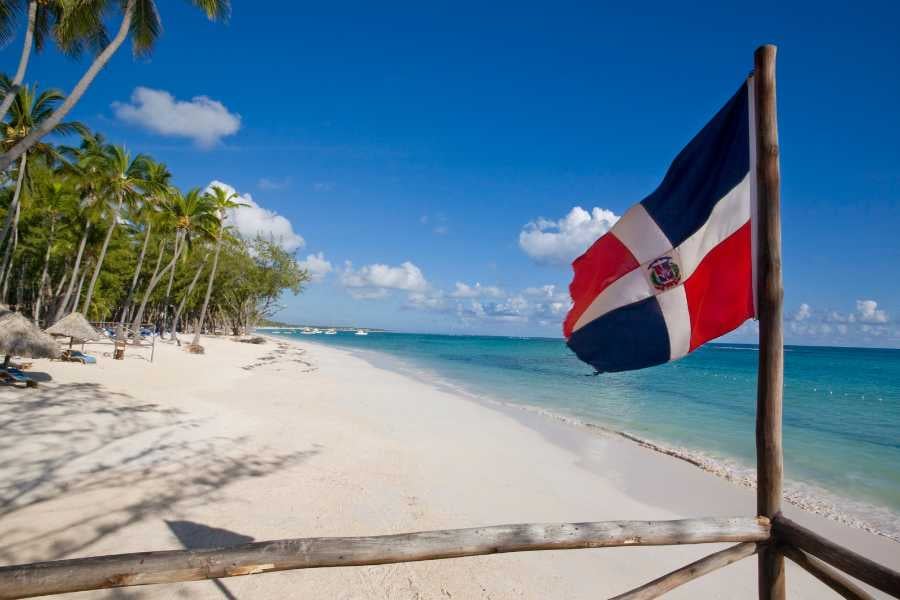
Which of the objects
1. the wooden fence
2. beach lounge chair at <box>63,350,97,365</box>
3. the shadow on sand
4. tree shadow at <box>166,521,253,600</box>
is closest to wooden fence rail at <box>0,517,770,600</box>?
the wooden fence

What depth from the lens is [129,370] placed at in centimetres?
1577

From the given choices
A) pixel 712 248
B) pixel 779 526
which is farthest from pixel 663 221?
pixel 779 526

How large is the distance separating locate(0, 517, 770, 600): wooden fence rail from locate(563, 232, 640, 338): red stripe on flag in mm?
1404

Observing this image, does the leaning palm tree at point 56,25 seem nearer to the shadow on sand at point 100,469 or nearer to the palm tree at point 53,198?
the shadow on sand at point 100,469

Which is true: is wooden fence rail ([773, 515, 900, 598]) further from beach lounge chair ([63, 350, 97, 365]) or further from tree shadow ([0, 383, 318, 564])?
beach lounge chair ([63, 350, 97, 365])

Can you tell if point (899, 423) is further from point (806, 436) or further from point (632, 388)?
point (632, 388)

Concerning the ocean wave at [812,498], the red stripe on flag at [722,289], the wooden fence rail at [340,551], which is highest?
the red stripe on flag at [722,289]

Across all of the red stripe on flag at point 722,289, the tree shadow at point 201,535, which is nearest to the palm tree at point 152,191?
the tree shadow at point 201,535

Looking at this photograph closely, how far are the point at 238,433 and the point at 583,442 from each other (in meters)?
8.29

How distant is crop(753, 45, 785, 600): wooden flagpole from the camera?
2.71m

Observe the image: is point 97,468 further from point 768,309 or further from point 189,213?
point 189,213

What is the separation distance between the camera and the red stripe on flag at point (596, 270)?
3.25 metres

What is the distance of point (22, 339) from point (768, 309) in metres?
13.3

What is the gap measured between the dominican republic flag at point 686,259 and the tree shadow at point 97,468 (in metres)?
5.07
